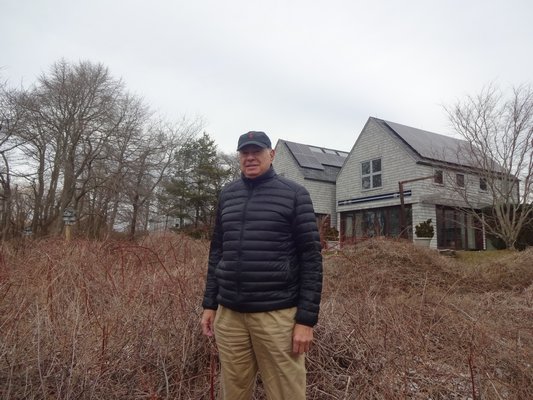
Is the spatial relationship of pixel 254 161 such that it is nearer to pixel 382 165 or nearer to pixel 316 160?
pixel 382 165

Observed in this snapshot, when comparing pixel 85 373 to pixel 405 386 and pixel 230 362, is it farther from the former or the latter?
pixel 405 386

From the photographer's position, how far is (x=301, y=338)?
196 cm

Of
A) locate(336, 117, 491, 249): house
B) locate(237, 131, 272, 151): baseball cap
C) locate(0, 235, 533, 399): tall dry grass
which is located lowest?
→ locate(0, 235, 533, 399): tall dry grass

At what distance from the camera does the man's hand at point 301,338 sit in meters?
1.96

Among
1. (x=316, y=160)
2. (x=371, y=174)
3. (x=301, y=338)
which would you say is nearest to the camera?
(x=301, y=338)

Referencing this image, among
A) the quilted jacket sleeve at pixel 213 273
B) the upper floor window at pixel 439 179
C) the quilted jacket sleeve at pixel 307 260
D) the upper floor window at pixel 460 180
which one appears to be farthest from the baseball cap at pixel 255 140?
the upper floor window at pixel 439 179

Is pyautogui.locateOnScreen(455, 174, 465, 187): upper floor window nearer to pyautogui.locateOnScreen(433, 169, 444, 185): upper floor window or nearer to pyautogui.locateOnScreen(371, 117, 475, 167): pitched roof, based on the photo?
pyautogui.locateOnScreen(371, 117, 475, 167): pitched roof

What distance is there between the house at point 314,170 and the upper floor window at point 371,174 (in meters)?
2.48

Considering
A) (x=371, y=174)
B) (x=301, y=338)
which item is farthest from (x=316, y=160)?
(x=301, y=338)

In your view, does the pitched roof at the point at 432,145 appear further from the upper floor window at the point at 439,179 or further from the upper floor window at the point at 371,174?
the upper floor window at the point at 371,174

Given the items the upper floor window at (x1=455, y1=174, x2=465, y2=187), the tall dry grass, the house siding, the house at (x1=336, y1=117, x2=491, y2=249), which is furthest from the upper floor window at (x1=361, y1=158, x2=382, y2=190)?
the tall dry grass

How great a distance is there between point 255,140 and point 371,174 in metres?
18.5

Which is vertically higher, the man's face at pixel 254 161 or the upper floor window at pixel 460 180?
the upper floor window at pixel 460 180

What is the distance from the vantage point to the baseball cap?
2172mm
